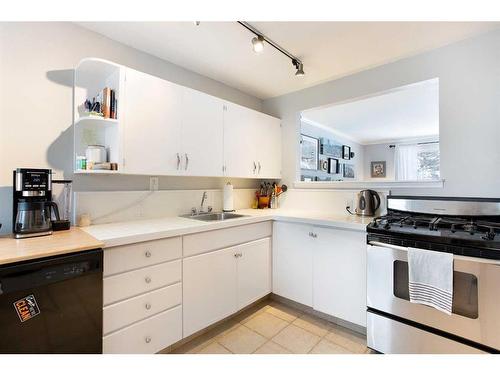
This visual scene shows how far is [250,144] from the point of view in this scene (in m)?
2.61

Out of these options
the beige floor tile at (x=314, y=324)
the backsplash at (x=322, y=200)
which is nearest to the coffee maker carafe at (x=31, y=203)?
the beige floor tile at (x=314, y=324)

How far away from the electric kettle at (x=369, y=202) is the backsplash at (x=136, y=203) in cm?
142

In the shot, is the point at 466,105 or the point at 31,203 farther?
the point at 466,105

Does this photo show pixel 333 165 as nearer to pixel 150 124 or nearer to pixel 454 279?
pixel 454 279

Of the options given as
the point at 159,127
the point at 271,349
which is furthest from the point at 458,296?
the point at 159,127

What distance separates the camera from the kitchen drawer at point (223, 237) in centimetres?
172

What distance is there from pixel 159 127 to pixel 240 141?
0.88 metres

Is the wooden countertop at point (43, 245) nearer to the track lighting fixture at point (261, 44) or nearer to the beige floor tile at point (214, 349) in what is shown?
the beige floor tile at point (214, 349)

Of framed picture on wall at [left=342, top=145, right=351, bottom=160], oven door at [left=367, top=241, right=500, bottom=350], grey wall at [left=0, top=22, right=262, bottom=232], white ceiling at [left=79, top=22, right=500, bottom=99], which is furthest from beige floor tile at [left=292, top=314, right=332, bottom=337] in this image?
framed picture on wall at [left=342, top=145, right=351, bottom=160]

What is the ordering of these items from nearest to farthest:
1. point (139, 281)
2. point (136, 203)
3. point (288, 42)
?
point (139, 281)
point (288, 42)
point (136, 203)

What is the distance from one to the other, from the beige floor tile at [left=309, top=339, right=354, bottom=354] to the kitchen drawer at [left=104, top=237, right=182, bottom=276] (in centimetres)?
118

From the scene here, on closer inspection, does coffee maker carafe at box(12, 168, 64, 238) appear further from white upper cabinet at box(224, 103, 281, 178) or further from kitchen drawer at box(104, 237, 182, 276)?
white upper cabinet at box(224, 103, 281, 178)

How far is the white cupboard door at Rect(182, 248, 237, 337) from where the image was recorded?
1.70m
